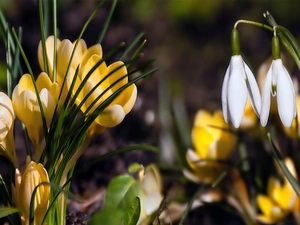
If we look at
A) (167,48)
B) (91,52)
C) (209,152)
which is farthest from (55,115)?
(167,48)

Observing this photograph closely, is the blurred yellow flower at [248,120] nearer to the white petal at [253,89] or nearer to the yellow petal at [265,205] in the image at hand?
the yellow petal at [265,205]

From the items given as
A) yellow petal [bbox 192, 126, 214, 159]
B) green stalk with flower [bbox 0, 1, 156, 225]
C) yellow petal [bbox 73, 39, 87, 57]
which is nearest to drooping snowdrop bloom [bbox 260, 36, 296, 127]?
green stalk with flower [bbox 0, 1, 156, 225]

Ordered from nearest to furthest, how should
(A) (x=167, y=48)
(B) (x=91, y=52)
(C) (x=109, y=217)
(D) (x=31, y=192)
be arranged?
1. (C) (x=109, y=217)
2. (D) (x=31, y=192)
3. (B) (x=91, y=52)
4. (A) (x=167, y=48)

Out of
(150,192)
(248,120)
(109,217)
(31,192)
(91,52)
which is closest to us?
(109,217)

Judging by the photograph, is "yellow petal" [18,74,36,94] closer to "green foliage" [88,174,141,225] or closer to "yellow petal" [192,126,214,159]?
"green foliage" [88,174,141,225]

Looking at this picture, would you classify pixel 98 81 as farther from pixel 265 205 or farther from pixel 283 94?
pixel 265 205

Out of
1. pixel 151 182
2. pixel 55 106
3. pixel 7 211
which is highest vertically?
pixel 55 106

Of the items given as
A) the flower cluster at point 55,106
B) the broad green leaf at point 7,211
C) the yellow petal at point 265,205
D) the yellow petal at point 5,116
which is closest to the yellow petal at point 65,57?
the flower cluster at point 55,106
